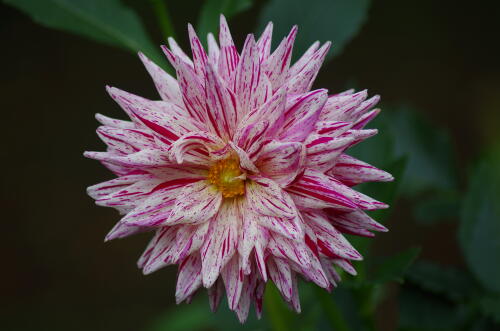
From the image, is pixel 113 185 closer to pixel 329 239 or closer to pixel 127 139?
pixel 127 139

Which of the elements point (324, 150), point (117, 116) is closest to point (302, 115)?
point (324, 150)

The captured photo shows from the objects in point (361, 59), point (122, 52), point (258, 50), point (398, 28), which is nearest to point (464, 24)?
point (398, 28)

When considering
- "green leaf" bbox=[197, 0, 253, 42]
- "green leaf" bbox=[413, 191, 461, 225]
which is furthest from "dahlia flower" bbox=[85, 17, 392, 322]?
"green leaf" bbox=[413, 191, 461, 225]

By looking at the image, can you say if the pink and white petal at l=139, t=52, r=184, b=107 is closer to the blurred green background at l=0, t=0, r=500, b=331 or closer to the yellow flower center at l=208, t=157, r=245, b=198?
the yellow flower center at l=208, t=157, r=245, b=198

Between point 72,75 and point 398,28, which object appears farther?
point 72,75

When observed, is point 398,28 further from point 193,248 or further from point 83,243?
point 193,248

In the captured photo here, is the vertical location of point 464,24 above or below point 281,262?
above

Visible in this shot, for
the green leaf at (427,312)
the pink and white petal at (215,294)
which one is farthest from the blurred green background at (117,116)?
the pink and white petal at (215,294)
